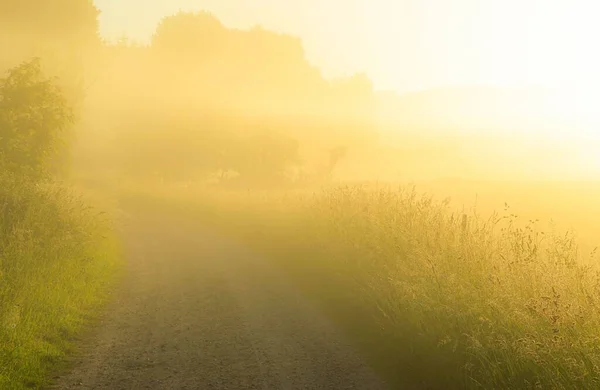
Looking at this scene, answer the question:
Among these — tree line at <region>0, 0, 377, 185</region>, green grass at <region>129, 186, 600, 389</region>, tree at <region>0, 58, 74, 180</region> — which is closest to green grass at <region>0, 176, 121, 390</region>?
tree at <region>0, 58, 74, 180</region>

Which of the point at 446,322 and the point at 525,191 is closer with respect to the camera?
the point at 446,322

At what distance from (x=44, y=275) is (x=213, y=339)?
4.34 meters

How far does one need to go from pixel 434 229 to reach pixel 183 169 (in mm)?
34780

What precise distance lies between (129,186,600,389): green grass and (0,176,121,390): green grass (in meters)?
5.25

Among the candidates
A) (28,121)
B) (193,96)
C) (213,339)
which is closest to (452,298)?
(213,339)

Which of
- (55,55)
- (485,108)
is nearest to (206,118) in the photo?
(55,55)

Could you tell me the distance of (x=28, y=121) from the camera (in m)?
16.3

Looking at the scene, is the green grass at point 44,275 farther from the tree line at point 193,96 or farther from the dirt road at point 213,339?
the tree line at point 193,96

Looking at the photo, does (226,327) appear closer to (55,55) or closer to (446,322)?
(446,322)

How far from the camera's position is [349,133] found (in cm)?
6388

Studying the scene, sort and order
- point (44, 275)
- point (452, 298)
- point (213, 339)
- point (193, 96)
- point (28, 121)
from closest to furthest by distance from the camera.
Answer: point (452, 298) < point (213, 339) < point (44, 275) < point (28, 121) < point (193, 96)

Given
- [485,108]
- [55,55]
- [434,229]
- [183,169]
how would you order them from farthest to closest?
[485,108] → [183,169] → [55,55] → [434,229]

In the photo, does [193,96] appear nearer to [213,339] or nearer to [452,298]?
[213,339]

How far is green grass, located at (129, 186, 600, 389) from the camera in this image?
20.2ft
